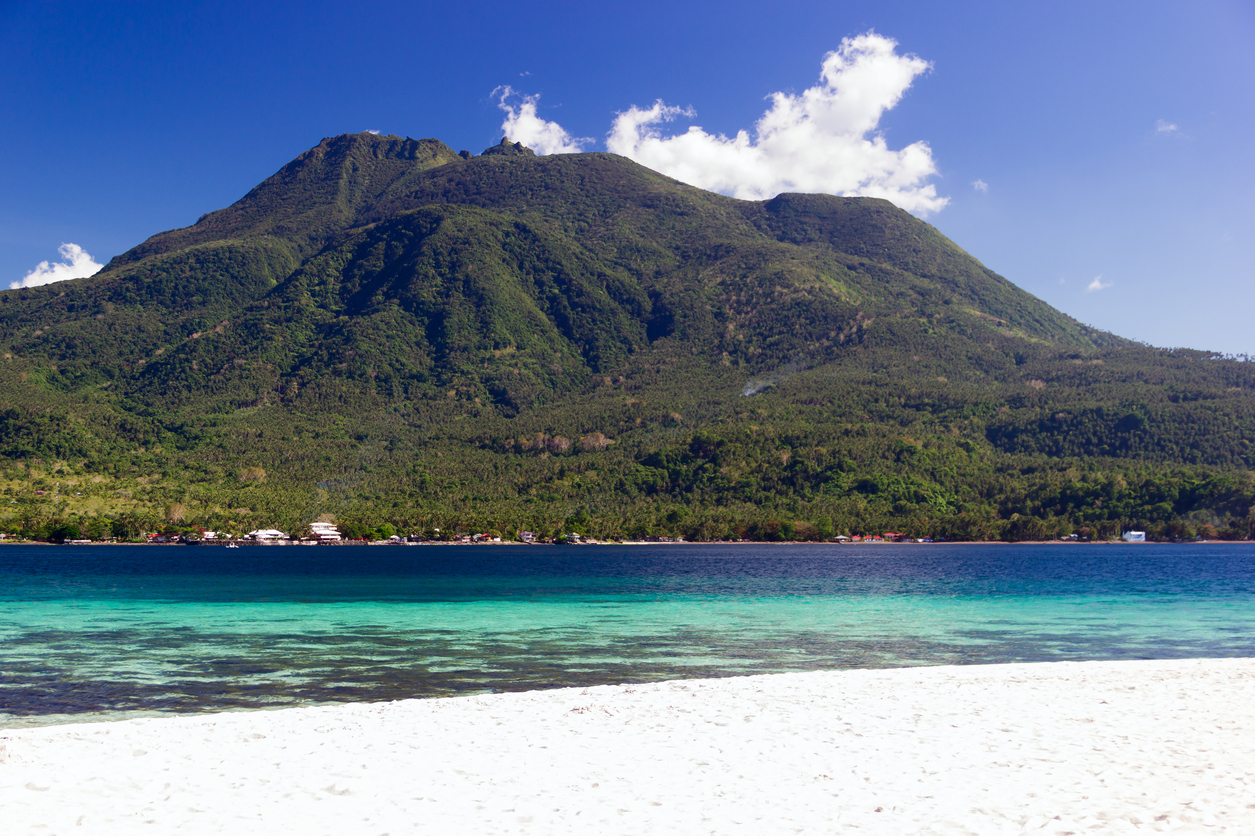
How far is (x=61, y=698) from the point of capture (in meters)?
20.9

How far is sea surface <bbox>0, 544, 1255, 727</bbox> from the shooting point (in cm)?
2372

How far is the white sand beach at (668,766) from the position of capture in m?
10.1

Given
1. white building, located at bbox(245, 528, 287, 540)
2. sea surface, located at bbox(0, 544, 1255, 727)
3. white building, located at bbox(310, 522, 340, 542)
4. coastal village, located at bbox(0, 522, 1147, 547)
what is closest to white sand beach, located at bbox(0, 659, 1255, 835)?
sea surface, located at bbox(0, 544, 1255, 727)

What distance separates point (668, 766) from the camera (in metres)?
12.7

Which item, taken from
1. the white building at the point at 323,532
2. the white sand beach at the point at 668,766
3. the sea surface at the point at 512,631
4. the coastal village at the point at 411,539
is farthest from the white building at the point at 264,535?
the white sand beach at the point at 668,766

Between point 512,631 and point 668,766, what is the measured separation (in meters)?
26.5

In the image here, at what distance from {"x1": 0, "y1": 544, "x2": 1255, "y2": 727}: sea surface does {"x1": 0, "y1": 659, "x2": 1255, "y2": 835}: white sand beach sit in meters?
6.27

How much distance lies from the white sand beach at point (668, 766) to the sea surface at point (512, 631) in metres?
6.27

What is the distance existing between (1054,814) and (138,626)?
41373 mm

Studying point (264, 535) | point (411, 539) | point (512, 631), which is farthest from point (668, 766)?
point (411, 539)

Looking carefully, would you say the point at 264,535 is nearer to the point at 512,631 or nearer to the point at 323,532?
the point at 323,532

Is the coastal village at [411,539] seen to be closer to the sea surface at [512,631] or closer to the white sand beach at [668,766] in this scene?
the sea surface at [512,631]

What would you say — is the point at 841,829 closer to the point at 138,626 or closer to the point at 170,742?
the point at 170,742

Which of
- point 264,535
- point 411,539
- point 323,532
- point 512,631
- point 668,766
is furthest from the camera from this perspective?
point 411,539
